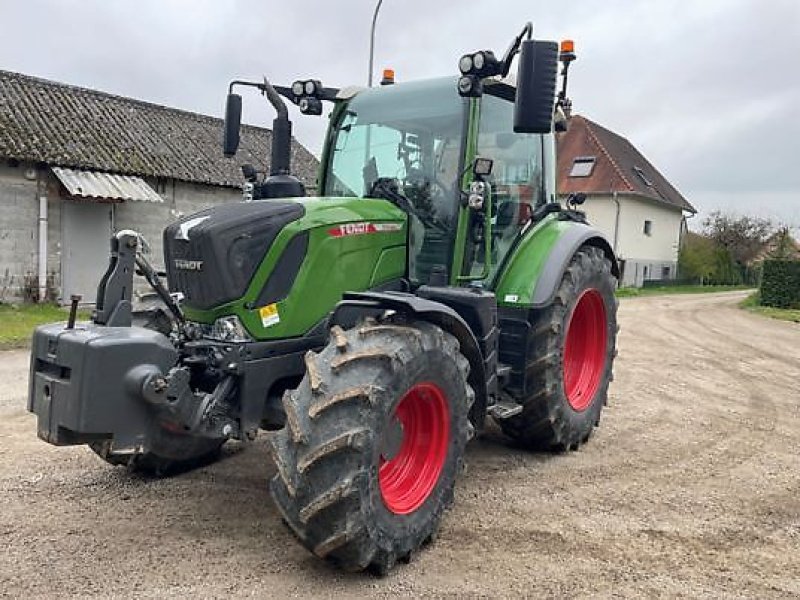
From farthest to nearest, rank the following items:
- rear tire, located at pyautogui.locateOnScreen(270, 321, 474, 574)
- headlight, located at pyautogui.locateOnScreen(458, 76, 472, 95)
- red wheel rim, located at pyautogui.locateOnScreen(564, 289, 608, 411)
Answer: red wheel rim, located at pyautogui.locateOnScreen(564, 289, 608, 411) < headlight, located at pyautogui.locateOnScreen(458, 76, 472, 95) < rear tire, located at pyautogui.locateOnScreen(270, 321, 474, 574)

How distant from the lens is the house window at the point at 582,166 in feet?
103

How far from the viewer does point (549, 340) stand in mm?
4590

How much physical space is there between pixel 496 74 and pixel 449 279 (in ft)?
3.93

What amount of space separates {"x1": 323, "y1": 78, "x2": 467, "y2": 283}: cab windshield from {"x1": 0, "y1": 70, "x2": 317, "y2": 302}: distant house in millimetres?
9742

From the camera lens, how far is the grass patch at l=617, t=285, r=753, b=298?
26719 millimetres

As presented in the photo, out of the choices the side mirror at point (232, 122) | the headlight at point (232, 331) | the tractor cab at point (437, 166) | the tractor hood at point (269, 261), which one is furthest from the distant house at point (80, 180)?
the headlight at point (232, 331)

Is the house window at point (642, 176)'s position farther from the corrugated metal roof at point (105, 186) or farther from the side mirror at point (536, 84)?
the side mirror at point (536, 84)

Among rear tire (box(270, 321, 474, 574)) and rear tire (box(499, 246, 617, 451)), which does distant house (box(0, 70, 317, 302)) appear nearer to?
rear tire (box(499, 246, 617, 451))

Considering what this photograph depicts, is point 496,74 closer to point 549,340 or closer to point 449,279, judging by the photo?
point 449,279

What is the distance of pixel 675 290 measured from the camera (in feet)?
102

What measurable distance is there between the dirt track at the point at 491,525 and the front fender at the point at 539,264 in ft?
3.72

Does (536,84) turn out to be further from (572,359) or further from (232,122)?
(572,359)

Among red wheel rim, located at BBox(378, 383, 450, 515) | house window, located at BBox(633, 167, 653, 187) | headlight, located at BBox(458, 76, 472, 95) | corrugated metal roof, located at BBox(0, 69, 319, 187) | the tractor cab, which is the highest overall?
house window, located at BBox(633, 167, 653, 187)

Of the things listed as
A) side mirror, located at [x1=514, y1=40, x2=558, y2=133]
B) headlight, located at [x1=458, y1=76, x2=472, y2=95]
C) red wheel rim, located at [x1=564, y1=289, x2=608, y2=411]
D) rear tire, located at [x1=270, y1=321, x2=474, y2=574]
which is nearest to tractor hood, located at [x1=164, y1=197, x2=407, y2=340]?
rear tire, located at [x1=270, y1=321, x2=474, y2=574]
